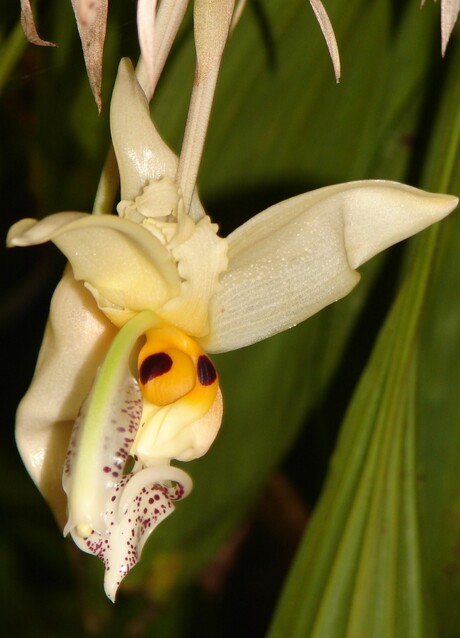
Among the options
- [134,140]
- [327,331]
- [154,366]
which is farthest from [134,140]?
[327,331]

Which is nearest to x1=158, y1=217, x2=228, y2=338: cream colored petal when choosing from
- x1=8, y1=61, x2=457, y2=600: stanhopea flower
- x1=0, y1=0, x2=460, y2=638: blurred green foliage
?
x1=8, y1=61, x2=457, y2=600: stanhopea flower

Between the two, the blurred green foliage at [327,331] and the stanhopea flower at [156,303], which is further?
the blurred green foliage at [327,331]

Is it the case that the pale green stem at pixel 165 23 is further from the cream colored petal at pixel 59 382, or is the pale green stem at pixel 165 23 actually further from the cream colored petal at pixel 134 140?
the cream colored petal at pixel 59 382

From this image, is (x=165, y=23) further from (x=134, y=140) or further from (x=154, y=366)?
(x=154, y=366)

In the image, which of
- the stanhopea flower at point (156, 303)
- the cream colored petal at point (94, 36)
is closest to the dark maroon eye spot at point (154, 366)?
the stanhopea flower at point (156, 303)

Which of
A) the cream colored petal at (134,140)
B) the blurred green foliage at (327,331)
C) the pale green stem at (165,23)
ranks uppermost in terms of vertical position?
the pale green stem at (165,23)

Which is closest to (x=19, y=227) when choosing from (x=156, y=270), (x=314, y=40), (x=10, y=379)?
(x=156, y=270)

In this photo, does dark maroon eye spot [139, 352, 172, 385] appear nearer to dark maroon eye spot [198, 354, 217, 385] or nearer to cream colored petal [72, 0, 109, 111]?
dark maroon eye spot [198, 354, 217, 385]

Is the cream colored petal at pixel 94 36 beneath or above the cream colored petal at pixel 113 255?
above
